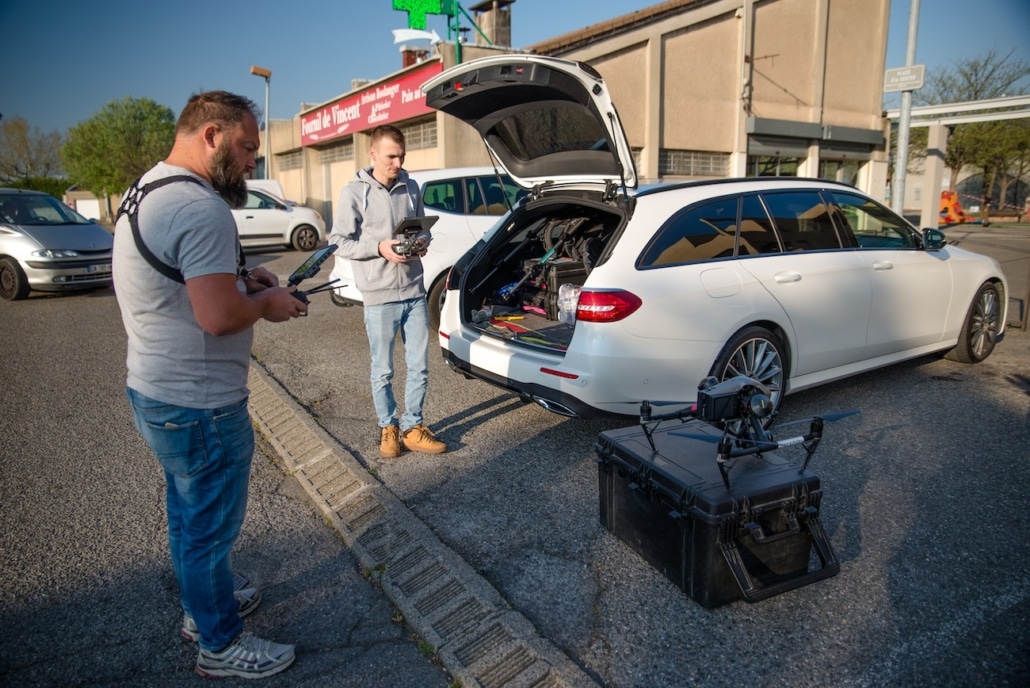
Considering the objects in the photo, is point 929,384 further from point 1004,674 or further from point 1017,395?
point 1004,674

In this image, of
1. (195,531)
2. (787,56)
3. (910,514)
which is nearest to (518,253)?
(910,514)

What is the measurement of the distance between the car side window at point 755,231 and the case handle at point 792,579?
6.95ft

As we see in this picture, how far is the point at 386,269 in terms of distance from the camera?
400 cm

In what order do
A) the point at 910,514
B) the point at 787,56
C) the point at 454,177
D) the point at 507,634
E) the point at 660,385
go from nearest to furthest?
1. the point at 507,634
2. the point at 910,514
3. the point at 660,385
4. the point at 454,177
5. the point at 787,56

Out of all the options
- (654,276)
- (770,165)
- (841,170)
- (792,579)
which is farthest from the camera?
(841,170)

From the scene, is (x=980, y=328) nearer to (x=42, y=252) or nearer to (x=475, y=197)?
(x=475, y=197)

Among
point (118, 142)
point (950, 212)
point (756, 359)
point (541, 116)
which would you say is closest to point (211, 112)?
point (541, 116)

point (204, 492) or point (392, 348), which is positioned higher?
point (392, 348)

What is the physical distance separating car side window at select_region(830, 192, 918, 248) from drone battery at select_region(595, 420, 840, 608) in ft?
9.73

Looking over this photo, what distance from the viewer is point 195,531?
2365mm

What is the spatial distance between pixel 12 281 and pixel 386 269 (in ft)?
31.3

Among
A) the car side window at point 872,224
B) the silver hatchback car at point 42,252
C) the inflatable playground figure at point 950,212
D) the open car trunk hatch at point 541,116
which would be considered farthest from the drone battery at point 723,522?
the inflatable playground figure at point 950,212

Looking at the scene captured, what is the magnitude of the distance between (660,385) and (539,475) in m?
0.85

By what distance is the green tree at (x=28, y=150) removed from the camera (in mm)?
51688
